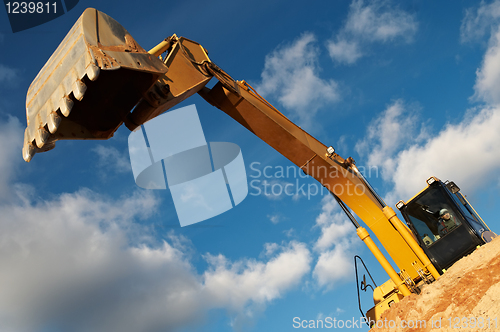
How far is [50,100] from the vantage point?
4.71 metres

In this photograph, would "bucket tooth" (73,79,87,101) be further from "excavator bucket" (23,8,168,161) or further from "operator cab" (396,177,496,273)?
"operator cab" (396,177,496,273)

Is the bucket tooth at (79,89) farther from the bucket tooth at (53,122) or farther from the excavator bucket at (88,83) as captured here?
the bucket tooth at (53,122)

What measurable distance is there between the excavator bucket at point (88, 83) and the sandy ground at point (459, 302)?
611 cm

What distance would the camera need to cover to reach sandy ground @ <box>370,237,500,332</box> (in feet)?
17.7

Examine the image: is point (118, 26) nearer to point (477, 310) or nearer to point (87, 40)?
point (87, 40)

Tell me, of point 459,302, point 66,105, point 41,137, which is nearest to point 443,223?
point 459,302

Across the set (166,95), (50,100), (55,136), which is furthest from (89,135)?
(166,95)

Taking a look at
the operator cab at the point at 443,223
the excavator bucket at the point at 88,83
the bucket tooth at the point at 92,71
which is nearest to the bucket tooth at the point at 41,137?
the excavator bucket at the point at 88,83

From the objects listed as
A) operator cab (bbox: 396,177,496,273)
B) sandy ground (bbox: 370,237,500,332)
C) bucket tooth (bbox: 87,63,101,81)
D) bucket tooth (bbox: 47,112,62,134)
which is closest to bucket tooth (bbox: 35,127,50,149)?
bucket tooth (bbox: 47,112,62,134)

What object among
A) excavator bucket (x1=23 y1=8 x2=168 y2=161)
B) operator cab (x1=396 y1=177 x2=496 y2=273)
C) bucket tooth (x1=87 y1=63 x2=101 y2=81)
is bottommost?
operator cab (x1=396 y1=177 x2=496 y2=273)

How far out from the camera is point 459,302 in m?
5.79

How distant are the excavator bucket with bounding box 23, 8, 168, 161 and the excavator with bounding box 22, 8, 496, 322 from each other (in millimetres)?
15

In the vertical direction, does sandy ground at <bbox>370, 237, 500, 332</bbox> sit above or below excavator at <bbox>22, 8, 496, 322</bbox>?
below

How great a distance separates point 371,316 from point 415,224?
237 cm
